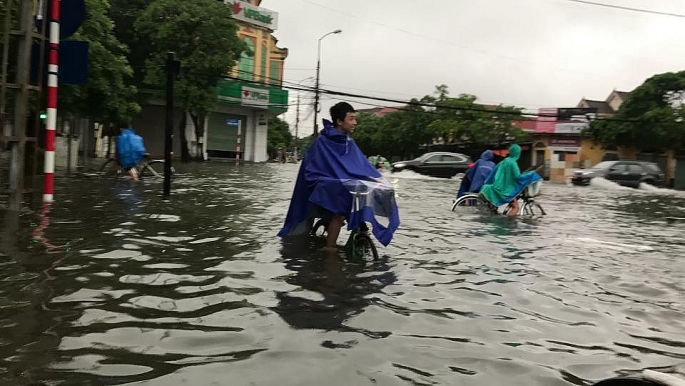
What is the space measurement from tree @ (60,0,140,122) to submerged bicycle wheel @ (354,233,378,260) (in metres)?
9.40

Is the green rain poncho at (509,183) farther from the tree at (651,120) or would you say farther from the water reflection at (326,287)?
the tree at (651,120)

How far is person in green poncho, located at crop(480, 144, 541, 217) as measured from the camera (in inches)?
421

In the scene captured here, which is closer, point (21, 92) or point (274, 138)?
point (21, 92)

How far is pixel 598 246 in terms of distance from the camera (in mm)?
7508

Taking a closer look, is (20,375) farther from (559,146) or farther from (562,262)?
(559,146)

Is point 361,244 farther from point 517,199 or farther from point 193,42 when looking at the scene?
point 193,42

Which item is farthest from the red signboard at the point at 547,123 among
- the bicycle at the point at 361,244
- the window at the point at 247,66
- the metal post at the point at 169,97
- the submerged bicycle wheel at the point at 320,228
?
the bicycle at the point at 361,244

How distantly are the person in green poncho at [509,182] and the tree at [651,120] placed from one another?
2897 centimetres

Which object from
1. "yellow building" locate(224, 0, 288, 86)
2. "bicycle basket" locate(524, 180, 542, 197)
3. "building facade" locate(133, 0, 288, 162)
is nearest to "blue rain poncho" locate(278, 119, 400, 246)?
"bicycle basket" locate(524, 180, 542, 197)

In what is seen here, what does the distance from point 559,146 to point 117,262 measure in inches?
1769

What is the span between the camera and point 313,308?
3.91m

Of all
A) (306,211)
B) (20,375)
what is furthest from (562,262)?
(20,375)

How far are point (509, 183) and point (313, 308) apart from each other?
25.2ft

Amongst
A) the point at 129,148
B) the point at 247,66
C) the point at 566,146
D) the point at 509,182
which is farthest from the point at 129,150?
the point at 566,146
